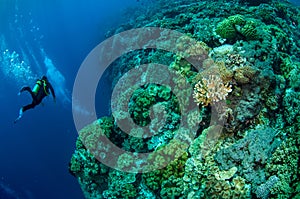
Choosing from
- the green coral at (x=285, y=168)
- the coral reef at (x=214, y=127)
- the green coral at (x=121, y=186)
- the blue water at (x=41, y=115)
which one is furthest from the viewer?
the blue water at (x=41, y=115)

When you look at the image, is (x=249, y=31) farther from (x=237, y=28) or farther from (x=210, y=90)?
(x=210, y=90)

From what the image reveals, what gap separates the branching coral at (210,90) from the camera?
538 centimetres

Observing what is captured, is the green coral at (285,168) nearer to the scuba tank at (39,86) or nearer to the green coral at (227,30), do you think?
the green coral at (227,30)

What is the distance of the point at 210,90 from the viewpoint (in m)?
5.47

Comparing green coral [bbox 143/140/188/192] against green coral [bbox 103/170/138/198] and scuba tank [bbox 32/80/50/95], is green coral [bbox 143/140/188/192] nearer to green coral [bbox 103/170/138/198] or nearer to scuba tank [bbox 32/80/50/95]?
green coral [bbox 103/170/138/198]

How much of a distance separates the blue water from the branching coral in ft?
49.2

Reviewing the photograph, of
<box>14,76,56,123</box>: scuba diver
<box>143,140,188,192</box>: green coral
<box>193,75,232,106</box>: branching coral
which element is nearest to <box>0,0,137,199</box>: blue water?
<box>14,76,56,123</box>: scuba diver

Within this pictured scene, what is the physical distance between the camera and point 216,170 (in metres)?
5.17

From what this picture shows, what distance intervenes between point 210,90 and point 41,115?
18.0m

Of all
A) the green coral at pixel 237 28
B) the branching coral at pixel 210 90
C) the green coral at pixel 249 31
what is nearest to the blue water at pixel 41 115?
the green coral at pixel 237 28

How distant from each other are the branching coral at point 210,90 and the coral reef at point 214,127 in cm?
2

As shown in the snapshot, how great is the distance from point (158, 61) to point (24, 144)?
16717mm

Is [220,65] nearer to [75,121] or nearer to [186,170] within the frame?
[186,170]

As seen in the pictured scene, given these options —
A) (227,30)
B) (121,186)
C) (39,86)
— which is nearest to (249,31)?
(227,30)
